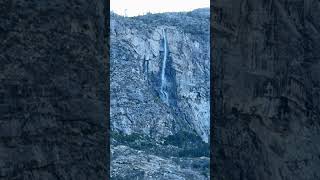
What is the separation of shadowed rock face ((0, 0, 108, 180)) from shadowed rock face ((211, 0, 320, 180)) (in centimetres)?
53

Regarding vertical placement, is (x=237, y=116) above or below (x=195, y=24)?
below

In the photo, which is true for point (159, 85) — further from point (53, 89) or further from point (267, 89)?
point (53, 89)

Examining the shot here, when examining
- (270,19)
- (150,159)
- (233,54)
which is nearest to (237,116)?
(233,54)

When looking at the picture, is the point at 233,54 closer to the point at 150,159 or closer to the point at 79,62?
the point at 79,62

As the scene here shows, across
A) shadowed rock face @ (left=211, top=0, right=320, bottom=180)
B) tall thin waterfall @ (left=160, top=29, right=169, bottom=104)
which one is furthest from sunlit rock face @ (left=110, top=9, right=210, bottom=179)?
shadowed rock face @ (left=211, top=0, right=320, bottom=180)

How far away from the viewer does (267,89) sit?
2.14 meters

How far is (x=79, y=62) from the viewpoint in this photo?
1.85 metres

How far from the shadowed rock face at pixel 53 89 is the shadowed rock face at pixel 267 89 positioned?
530 millimetres

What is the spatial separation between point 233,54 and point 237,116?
24cm

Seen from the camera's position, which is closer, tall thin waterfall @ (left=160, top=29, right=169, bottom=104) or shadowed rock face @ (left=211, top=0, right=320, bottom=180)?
shadowed rock face @ (left=211, top=0, right=320, bottom=180)

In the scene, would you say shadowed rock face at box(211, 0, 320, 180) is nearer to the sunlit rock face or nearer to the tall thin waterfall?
the sunlit rock face

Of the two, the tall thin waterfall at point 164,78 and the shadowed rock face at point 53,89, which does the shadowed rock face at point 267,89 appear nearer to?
the shadowed rock face at point 53,89

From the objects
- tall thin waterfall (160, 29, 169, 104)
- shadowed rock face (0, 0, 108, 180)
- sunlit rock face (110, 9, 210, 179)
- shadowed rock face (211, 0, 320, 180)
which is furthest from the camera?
tall thin waterfall (160, 29, 169, 104)

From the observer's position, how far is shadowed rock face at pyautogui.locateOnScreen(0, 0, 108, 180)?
1740mm
